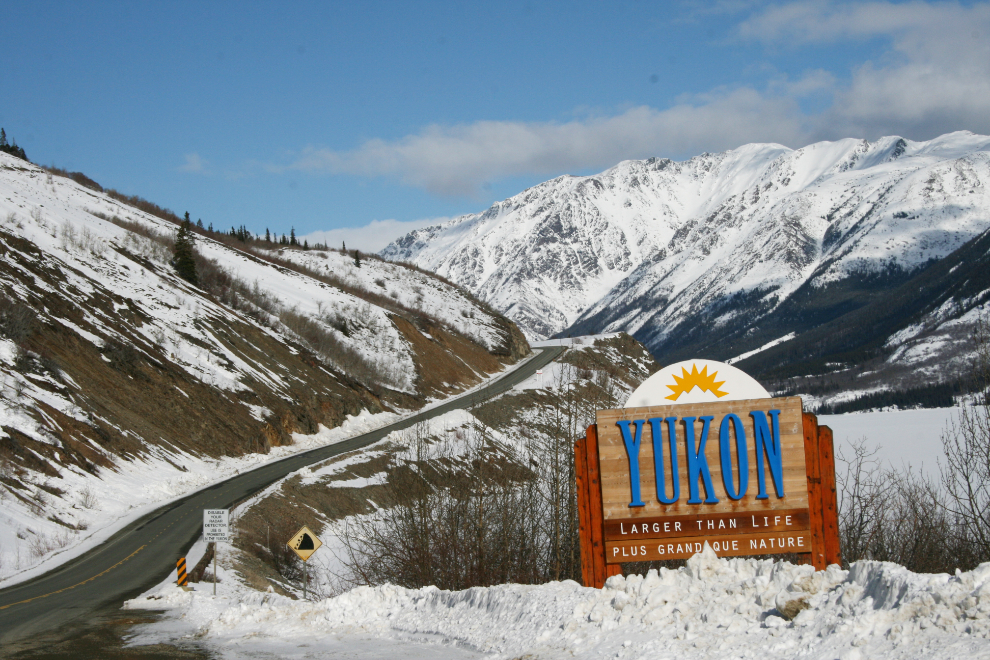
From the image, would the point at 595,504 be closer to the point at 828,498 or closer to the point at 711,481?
the point at 711,481

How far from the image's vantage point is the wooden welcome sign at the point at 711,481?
10.3m

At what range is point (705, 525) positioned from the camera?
10477 millimetres

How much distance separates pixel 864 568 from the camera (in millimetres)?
8094

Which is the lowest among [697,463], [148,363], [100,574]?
[100,574]

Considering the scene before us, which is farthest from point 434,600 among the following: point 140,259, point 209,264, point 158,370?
point 209,264

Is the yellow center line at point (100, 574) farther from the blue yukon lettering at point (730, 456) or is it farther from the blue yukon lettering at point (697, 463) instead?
the blue yukon lettering at point (730, 456)

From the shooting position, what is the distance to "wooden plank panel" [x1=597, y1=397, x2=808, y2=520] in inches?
407

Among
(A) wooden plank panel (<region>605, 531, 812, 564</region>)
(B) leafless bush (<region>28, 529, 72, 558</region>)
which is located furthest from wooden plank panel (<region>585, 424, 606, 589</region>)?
(B) leafless bush (<region>28, 529, 72, 558</region>)

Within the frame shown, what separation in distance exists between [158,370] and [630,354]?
79.2m

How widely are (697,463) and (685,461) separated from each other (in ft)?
0.53

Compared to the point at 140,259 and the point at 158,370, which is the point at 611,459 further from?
the point at 140,259

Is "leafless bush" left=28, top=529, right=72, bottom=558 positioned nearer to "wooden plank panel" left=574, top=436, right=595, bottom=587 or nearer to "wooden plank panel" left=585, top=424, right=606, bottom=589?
"wooden plank panel" left=574, top=436, right=595, bottom=587

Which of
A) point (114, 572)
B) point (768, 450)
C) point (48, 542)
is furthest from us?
point (48, 542)

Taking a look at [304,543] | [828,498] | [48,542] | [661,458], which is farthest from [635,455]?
[48,542]
